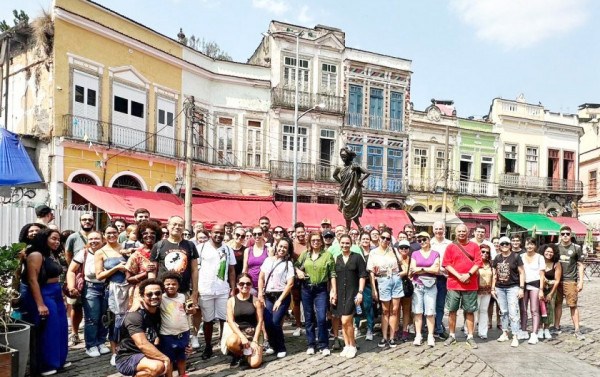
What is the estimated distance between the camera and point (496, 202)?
28.0 m

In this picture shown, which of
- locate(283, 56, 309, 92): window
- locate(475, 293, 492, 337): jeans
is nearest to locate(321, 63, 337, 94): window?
locate(283, 56, 309, 92): window

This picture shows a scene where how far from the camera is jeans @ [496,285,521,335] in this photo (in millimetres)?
7508

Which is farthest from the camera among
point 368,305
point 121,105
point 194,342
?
point 121,105

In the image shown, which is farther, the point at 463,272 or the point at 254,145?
the point at 254,145

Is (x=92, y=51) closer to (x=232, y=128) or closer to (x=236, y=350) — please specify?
(x=232, y=128)

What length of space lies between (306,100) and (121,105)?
8.83m

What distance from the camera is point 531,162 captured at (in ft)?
97.0

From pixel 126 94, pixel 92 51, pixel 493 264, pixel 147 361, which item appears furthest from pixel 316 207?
pixel 147 361

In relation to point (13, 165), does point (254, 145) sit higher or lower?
higher

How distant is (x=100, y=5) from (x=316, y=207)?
11.3 meters

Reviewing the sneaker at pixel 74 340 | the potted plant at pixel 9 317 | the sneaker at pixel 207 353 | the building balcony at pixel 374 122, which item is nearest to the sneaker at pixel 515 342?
the sneaker at pixel 207 353

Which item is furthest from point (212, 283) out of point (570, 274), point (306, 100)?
point (306, 100)

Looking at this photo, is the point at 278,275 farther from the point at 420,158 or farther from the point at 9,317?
the point at 420,158

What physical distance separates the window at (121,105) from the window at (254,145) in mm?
5871
